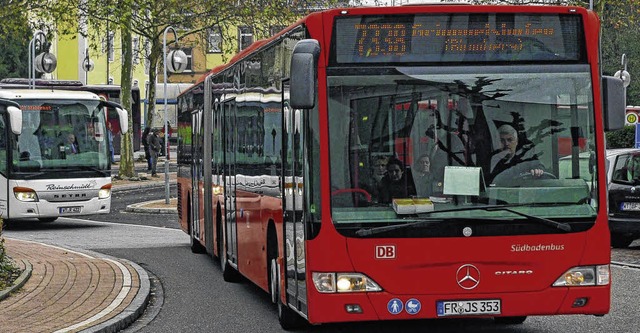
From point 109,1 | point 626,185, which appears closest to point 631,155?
point 626,185

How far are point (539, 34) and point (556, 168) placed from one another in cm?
103

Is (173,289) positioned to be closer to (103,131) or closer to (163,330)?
(163,330)

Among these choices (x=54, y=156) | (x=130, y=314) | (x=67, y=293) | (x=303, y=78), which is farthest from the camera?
(x=54, y=156)

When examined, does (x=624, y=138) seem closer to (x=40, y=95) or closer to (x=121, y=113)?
(x=121, y=113)

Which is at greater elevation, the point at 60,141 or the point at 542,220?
the point at 60,141

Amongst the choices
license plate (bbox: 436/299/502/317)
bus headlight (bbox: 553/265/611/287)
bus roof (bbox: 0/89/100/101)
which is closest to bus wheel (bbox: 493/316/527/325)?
bus headlight (bbox: 553/265/611/287)

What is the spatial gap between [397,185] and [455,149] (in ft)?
1.68

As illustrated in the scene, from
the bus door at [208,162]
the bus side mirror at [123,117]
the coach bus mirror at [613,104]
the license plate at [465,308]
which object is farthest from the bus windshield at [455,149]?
the bus side mirror at [123,117]

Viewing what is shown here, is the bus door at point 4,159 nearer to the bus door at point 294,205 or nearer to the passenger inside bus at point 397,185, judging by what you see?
the bus door at point 294,205

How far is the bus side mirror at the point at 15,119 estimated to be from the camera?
85.6 ft

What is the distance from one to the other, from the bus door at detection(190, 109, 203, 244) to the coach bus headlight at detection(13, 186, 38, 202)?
6.98 metres

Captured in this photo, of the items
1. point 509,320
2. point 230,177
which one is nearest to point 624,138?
point 230,177

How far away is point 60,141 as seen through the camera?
28.2 meters

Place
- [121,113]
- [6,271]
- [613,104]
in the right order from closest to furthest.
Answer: [613,104] < [6,271] < [121,113]
